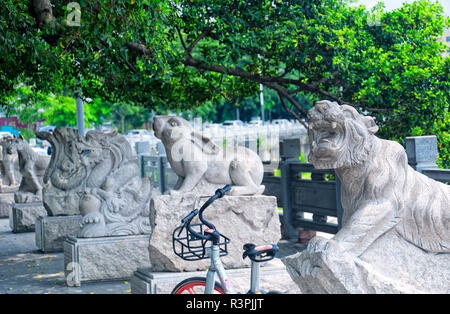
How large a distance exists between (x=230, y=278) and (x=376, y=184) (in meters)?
2.72

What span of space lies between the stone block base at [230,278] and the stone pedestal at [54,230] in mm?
4972

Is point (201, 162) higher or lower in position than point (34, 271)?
higher

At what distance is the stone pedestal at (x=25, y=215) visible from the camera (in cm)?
1343

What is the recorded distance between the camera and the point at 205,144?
6.57 meters

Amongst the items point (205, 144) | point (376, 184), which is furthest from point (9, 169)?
point (376, 184)

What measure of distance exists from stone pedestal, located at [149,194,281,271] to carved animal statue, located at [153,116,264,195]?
0.20m

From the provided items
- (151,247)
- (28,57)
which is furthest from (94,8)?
(151,247)

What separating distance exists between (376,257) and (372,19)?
804 centimetres

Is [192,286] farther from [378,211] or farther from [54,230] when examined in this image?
[54,230]

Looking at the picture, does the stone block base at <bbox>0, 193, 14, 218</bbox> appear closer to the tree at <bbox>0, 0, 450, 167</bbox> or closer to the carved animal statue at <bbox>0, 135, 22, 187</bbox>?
the carved animal statue at <bbox>0, 135, 22, 187</bbox>

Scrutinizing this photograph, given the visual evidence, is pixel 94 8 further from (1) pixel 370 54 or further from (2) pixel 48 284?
(1) pixel 370 54

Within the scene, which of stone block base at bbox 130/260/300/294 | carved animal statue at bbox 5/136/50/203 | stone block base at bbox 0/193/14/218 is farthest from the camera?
stone block base at bbox 0/193/14/218

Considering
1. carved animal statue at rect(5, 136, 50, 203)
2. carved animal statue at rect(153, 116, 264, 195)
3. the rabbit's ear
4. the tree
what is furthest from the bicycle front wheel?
carved animal statue at rect(5, 136, 50, 203)

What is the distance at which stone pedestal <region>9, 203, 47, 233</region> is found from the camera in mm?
13430
